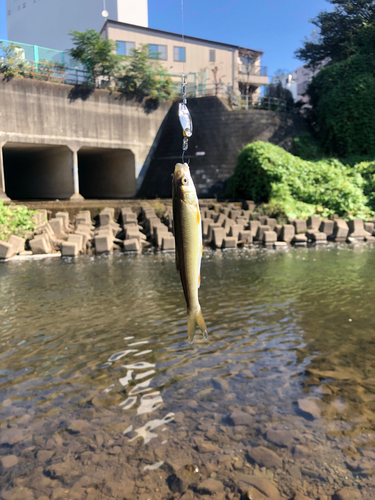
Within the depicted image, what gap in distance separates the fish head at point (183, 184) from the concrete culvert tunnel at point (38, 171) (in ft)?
74.7

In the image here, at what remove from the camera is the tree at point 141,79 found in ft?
84.9

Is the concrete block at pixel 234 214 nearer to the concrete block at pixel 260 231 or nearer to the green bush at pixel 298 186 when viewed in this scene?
the green bush at pixel 298 186

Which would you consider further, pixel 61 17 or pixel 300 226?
pixel 61 17

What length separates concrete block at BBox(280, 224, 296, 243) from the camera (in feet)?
53.1

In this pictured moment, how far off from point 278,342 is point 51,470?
3.28 m

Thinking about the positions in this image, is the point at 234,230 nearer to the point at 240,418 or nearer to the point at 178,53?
the point at 240,418

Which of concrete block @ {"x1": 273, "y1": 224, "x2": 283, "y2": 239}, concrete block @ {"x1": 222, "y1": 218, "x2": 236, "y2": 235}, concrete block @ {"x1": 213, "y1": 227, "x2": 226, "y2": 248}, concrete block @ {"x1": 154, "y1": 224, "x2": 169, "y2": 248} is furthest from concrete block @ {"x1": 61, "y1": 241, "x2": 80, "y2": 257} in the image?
concrete block @ {"x1": 273, "y1": 224, "x2": 283, "y2": 239}

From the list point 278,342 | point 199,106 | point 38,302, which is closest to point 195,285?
point 278,342

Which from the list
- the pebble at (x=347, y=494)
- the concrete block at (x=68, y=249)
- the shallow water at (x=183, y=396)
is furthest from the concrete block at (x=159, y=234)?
the pebble at (x=347, y=494)

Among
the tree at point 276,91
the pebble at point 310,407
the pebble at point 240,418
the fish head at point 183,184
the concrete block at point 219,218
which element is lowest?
the pebble at point 240,418

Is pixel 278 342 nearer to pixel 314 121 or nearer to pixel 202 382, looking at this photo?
pixel 202 382

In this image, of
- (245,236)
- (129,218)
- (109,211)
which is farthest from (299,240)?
(109,211)

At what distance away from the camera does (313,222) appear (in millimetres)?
17516

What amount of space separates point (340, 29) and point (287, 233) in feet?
64.9
